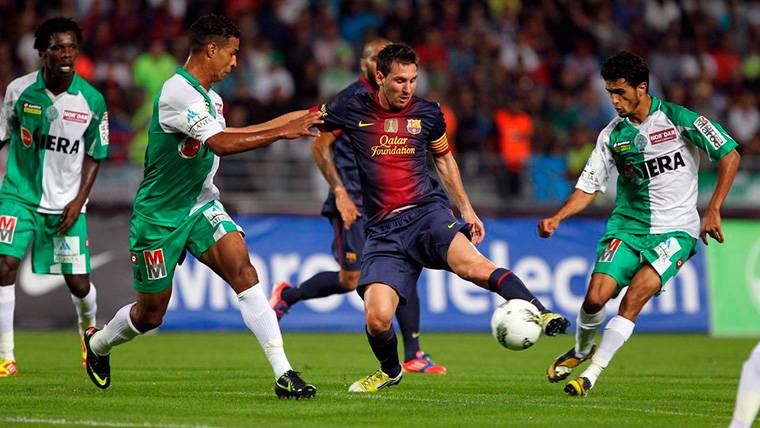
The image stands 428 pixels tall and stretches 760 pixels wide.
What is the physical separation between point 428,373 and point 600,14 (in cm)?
1431

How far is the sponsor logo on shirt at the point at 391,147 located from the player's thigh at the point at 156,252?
1.57 metres

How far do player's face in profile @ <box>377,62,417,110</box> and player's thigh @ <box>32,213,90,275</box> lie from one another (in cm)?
345

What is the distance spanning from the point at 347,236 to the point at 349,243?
0.07 meters

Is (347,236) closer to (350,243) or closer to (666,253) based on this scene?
(350,243)

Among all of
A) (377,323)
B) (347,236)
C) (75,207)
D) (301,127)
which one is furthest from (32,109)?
(377,323)

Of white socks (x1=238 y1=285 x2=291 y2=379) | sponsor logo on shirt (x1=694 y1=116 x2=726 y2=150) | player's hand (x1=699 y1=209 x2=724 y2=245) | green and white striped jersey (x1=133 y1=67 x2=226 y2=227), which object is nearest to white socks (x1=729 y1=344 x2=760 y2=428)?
player's hand (x1=699 y1=209 x2=724 y2=245)

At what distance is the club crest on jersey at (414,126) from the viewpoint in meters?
9.30

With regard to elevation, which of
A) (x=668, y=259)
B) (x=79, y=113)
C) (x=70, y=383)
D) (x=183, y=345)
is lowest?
(x=183, y=345)

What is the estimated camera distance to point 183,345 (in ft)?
47.9

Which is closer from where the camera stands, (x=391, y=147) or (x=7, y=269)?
(x=391, y=147)

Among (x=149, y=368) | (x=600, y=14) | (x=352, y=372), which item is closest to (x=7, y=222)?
(x=149, y=368)

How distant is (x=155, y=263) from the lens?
875 cm

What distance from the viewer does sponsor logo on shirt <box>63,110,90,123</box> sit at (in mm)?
10758

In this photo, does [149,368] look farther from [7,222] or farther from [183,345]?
[183,345]
